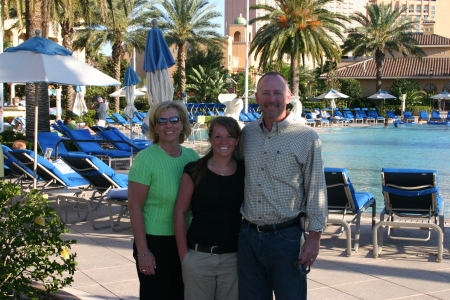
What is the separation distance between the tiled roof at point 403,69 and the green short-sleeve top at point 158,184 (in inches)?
2022

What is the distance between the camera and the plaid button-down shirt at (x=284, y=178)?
9.20 feet

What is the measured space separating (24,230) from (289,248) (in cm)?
152

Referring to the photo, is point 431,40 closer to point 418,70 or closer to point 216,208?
point 418,70

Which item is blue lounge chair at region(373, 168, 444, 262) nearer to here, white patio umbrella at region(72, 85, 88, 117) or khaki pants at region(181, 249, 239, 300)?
khaki pants at region(181, 249, 239, 300)

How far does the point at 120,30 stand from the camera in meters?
33.1

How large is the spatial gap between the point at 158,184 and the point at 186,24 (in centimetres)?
3493

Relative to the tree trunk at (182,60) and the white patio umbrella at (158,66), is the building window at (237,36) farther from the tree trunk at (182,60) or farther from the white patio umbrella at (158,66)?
the white patio umbrella at (158,66)

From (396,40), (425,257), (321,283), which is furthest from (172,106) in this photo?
(396,40)

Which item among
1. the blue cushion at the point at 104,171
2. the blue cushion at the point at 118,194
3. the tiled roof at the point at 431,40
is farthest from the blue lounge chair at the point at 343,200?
the tiled roof at the point at 431,40

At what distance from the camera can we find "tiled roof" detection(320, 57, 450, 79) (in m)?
53.9

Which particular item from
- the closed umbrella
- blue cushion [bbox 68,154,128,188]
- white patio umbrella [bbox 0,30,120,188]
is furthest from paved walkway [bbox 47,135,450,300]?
the closed umbrella

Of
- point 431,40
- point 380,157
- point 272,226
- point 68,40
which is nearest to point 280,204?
point 272,226

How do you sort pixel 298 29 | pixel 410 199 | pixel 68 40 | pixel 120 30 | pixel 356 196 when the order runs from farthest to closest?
pixel 120 30 < pixel 298 29 < pixel 68 40 < pixel 356 196 < pixel 410 199

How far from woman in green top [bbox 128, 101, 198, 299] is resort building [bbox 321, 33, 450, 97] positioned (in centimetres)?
5117
